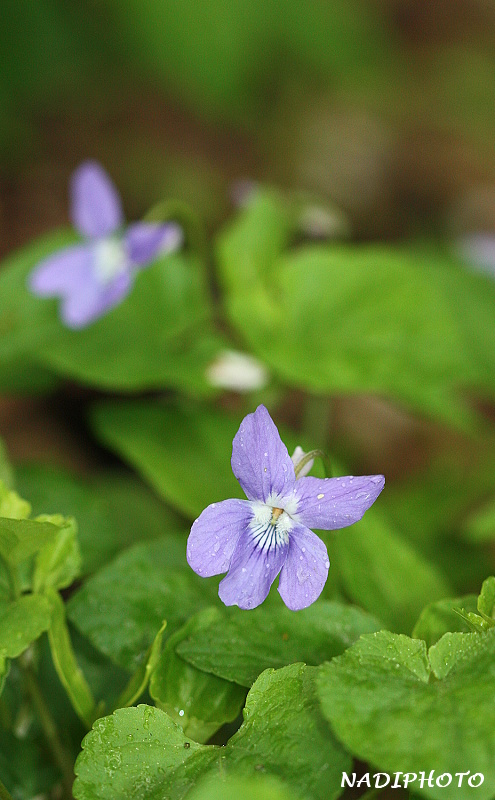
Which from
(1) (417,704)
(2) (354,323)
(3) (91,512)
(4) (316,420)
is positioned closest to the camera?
(1) (417,704)

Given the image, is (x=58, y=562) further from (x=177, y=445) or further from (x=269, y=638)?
(x=177, y=445)

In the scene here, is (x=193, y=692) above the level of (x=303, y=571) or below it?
below

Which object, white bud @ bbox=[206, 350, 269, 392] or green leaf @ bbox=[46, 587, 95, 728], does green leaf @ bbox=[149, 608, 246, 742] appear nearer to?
green leaf @ bbox=[46, 587, 95, 728]

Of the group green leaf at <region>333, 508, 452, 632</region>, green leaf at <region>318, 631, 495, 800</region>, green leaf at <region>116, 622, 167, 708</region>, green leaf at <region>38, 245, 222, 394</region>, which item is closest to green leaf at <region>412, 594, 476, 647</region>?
green leaf at <region>318, 631, 495, 800</region>

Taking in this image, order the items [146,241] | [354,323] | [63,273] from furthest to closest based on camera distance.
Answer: [354,323] < [63,273] < [146,241]

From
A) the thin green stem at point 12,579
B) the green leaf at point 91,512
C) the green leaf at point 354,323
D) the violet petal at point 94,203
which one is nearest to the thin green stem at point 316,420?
the green leaf at point 354,323

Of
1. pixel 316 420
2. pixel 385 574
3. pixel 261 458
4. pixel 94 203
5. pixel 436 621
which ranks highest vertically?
pixel 94 203

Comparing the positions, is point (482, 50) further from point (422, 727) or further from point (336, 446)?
point (422, 727)

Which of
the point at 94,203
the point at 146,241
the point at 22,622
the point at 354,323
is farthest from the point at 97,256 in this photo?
the point at 22,622
